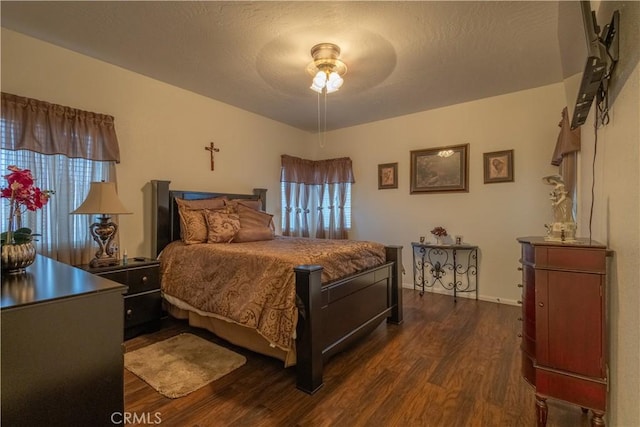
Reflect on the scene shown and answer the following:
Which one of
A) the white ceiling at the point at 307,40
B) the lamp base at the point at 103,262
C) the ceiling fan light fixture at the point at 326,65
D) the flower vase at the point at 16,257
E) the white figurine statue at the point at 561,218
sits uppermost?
the white ceiling at the point at 307,40

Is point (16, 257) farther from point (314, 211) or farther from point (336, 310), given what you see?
point (314, 211)

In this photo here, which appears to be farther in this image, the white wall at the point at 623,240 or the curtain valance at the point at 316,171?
the curtain valance at the point at 316,171

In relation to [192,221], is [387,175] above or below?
above

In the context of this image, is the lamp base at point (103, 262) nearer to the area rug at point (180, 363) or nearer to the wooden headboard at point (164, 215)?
the wooden headboard at point (164, 215)

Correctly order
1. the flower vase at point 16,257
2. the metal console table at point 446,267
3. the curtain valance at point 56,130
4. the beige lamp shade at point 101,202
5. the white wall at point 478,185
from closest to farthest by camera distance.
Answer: the flower vase at point 16,257 → the curtain valance at point 56,130 → the beige lamp shade at point 101,202 → the white wall at point 478,185 → the metal console table at point 446,267

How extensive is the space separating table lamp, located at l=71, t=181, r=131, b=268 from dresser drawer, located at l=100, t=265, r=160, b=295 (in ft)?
0.53

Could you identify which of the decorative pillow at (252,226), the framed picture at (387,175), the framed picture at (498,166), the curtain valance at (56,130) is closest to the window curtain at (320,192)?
the framed picture at (387,175)

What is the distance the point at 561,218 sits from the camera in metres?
1.67

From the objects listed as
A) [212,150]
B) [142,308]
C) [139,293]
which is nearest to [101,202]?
[139,293]

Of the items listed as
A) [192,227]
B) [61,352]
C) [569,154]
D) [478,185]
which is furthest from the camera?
[478,185]

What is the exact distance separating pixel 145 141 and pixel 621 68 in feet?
12.0

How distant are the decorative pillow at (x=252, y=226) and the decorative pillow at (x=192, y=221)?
346 mm

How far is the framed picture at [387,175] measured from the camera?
4547mm

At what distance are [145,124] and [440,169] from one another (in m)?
3.67
